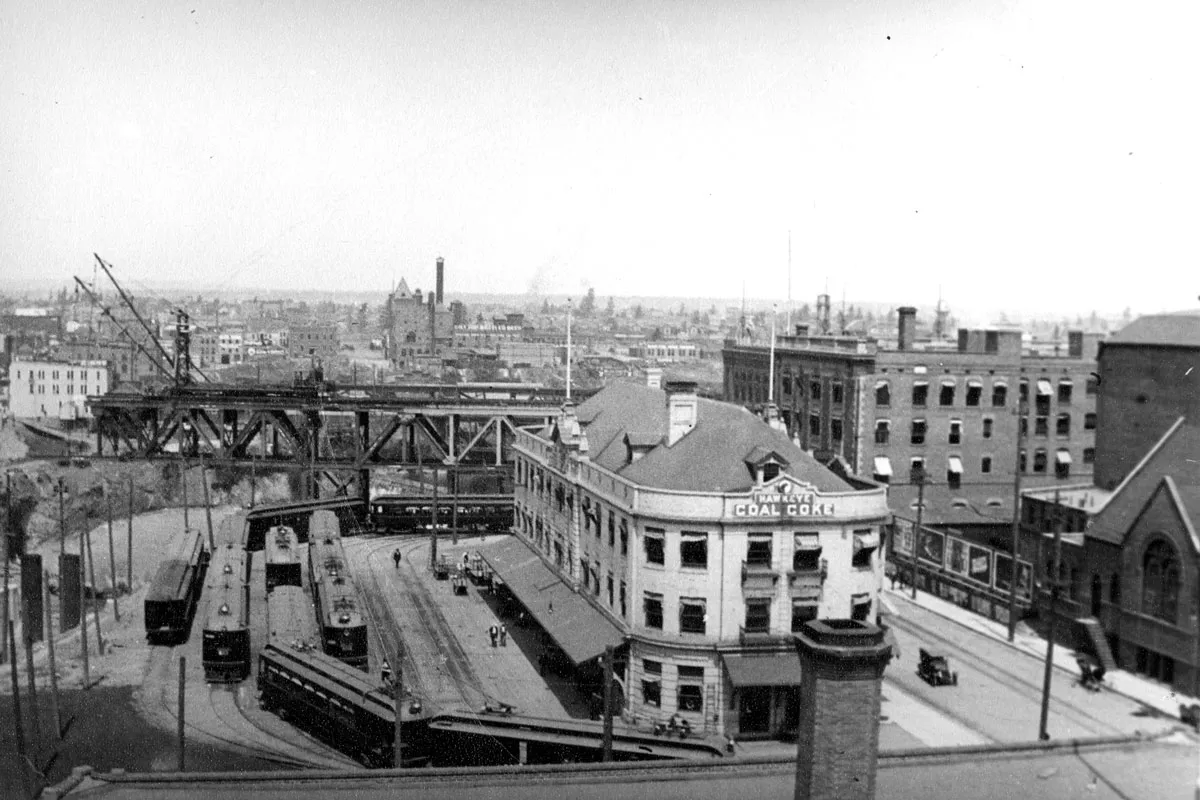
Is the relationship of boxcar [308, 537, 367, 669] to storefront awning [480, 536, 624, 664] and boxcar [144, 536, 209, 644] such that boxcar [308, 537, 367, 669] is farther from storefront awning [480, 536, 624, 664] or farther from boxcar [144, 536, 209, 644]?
storefront awning [480, 536, 624, 664]

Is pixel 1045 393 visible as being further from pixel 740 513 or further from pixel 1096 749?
pixel 1096 749

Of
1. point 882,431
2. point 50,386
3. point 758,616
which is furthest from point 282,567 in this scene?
point 50,386

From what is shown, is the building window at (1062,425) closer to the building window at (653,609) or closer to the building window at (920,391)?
the building window at (920,391)

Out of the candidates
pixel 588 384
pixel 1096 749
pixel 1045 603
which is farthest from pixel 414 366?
pixel 1096 749

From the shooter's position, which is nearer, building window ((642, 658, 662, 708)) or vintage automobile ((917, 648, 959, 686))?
building window ((642, 658, 662, 708))

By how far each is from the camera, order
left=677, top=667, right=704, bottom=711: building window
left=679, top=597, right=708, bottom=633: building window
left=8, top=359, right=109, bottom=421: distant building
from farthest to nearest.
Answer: left=8, top=359, right=109, bottom=421: distant building → left=679, top=597, right=708, bottom=633: building window → left=677, top=667, right=704, bottom=711: building window

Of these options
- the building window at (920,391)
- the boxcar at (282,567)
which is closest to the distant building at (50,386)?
the boxcar at (282,567)

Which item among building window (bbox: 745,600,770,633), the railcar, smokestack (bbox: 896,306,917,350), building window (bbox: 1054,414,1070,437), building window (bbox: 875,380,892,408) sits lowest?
the railcar

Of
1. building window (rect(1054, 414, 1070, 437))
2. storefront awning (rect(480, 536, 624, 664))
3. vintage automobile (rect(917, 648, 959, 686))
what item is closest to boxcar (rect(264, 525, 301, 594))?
storefront awning (rect(480, 536, 624, 664))
